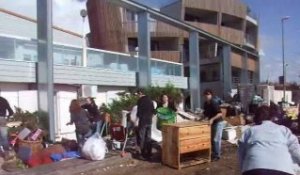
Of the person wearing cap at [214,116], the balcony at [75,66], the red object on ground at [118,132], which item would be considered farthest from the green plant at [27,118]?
the person wearing cap at [214,116]

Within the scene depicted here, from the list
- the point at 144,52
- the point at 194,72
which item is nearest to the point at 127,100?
the point at 144,52

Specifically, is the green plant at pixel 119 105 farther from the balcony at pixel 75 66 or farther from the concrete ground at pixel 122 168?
the concrete ground at pixel 122 168

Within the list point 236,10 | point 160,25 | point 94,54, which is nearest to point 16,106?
point 94,54

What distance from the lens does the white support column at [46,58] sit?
14539 mm

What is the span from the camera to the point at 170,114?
13.7m

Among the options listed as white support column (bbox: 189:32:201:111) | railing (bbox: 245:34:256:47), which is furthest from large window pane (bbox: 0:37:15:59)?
railing (bbox: 245:34:256:47)

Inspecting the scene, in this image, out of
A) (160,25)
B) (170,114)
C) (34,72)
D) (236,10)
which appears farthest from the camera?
(236,10)

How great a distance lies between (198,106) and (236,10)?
Result: 2655 centimetres

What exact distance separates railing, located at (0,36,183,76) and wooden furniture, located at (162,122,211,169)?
21.7 feet

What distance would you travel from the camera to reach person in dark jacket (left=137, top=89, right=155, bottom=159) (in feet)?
39.4

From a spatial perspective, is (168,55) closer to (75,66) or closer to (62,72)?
(75,66)

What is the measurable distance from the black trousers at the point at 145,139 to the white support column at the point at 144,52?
30.9 feet

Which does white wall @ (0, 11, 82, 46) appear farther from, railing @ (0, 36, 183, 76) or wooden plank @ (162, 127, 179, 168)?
wooden plank @ (162, 127, 179, 168)

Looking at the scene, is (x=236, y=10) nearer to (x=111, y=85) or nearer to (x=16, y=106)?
(x=111, y=85)
